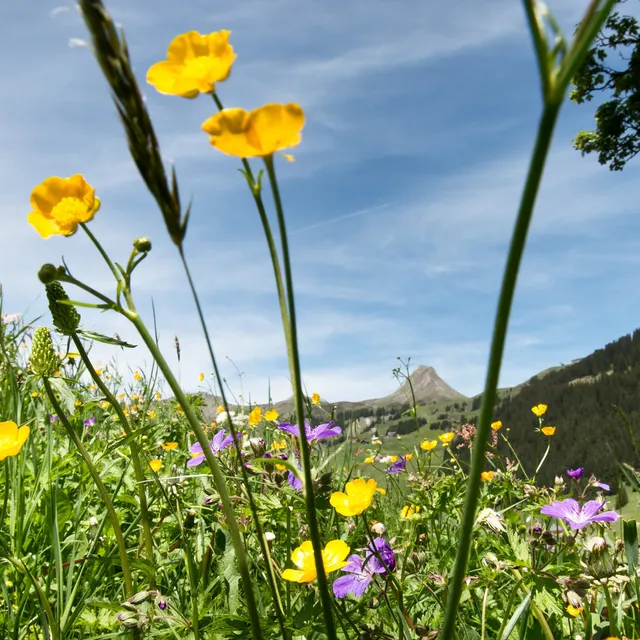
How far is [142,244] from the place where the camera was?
117cm

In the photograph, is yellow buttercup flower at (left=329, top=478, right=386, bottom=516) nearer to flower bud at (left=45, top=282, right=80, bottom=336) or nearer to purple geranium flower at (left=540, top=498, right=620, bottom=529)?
purple geranium flower at (left=540, top=498, right=620, bottom=529)

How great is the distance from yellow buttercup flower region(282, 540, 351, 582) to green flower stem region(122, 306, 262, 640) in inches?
14.7

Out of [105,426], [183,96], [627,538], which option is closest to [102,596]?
[627,538]

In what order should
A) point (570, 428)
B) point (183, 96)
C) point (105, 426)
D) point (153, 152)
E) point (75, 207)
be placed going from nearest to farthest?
point (153, 152) < point (183, 96) < point (75, 207) < point (105, 426) < point (570, 428)

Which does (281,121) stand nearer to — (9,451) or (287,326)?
(287,326)

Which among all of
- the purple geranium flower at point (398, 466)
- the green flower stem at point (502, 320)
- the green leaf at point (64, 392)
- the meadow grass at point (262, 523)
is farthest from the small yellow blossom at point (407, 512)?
the green flower stem at point (502, 320)

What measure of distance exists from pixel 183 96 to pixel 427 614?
171 centimetres

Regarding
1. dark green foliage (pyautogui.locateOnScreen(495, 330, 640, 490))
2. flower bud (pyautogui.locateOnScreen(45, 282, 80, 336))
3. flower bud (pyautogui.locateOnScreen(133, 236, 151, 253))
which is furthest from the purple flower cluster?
dark green foliage (pyautogui.locateOnScreen(495, 330, 640, 490))

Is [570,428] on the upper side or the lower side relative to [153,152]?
lower

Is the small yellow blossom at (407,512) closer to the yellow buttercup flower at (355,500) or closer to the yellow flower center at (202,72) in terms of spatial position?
the yellow buttercup flower at (355,500)

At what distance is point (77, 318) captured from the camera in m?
1.67

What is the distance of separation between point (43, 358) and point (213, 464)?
116 cm

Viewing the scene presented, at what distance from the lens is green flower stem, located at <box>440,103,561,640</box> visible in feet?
1.41

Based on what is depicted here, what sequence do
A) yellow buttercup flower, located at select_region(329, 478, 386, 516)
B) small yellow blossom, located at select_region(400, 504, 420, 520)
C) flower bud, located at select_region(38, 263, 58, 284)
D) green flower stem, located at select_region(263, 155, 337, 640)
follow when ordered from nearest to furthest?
green flower stem, located at select_region(263, 155, 337, 640), flower bud, located at select_region(38, 263, 58, 284), yellow buttercup flower, located at select_region(329, 478, 386, 516), small yellow blossom, located at select_region(400, 504, 420, 520)
